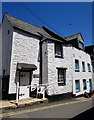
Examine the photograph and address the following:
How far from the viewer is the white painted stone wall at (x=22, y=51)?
8.53 meters

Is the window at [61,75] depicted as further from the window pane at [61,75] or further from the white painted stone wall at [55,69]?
the white painted stone wall at [55,69]

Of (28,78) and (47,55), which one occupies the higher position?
(47,55)

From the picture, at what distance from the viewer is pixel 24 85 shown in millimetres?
9156

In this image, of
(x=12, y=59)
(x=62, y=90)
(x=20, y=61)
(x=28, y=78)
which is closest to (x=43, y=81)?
(x=28, y=78)

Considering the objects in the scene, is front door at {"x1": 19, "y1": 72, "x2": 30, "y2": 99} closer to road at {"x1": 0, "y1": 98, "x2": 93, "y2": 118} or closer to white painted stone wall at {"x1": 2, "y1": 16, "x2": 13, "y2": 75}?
white painted stone wall at {"x1": 2, "y1": 16, "x2": 13, "y2": 75}

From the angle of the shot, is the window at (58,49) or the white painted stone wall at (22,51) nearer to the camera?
the white painted stone wall at (22,51)

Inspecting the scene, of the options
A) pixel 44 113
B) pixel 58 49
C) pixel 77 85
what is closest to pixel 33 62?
pixel 58 49

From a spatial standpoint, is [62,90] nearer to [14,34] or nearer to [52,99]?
[52,99]

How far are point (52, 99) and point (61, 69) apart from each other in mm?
3275

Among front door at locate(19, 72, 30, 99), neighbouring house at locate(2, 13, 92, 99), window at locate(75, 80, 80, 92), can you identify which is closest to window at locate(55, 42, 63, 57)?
neighbouring house at locate(2, 13, 92, 99)

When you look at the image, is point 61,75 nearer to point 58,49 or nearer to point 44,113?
point 58,49

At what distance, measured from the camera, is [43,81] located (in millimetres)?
10242

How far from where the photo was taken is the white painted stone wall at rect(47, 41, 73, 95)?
10.0 metres

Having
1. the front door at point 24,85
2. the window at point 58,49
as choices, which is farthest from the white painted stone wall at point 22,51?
the window at point 58,49
